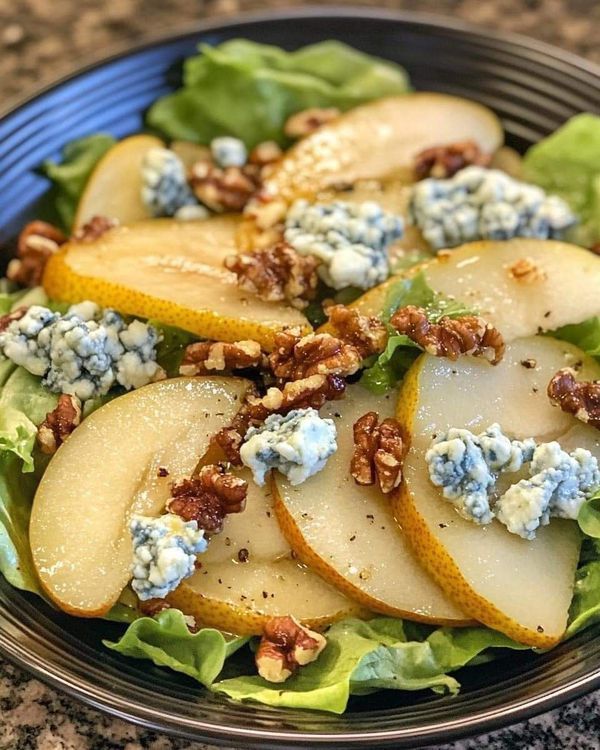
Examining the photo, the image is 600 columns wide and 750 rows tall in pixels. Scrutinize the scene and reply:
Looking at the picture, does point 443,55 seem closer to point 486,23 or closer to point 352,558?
point 486,23

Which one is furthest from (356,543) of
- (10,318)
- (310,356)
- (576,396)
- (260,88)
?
(260,88)

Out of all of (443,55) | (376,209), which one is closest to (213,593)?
(376,209)

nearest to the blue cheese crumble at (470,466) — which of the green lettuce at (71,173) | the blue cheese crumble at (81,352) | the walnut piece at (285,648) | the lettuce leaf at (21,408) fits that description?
the walnut piece at (285,648)

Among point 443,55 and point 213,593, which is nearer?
point 213,593

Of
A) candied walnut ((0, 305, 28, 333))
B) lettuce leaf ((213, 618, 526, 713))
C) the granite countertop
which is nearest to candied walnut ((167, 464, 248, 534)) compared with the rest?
lettuce leaf ((213, 618, 526, 713))

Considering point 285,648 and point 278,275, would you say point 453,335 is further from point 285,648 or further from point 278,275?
point 285,648

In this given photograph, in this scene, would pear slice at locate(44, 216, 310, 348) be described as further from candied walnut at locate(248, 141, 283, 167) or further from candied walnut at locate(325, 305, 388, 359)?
candied walnut at locate(248, 141, 283, 167)

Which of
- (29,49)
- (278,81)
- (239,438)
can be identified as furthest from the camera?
(29,49)
